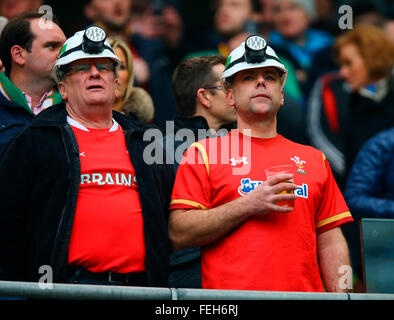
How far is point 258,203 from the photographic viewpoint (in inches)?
157

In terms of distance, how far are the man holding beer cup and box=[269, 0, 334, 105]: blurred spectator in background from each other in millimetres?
3755

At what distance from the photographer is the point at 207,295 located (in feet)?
11.3

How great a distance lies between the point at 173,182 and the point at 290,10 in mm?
4553

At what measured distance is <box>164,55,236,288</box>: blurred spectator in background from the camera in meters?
5.05

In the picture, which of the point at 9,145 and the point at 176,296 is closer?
the point at 176,296

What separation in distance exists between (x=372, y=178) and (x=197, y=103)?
1416 millimetres

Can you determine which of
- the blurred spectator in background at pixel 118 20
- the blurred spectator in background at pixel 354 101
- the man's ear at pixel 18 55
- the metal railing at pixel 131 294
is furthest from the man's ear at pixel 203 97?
the metal railing at pixel 131 294

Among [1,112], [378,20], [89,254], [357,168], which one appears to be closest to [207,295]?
[89,254]

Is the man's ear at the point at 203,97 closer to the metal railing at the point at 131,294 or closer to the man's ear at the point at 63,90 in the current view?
the man's ear at the point at 63,90

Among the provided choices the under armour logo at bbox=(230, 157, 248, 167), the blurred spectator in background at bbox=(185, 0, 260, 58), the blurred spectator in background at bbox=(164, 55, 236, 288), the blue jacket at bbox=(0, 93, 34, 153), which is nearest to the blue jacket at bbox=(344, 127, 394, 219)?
the blurred spectator in background at bbox=(164, 55, 236, 288)

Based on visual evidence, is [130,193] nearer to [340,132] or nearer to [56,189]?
[56,189]

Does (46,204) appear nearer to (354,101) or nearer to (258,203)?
(258,203)

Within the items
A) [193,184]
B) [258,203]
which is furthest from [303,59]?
[258,203]

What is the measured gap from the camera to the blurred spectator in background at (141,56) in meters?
7.41
